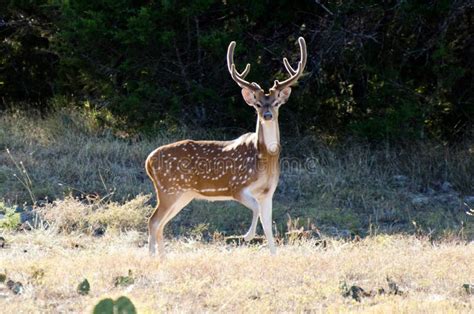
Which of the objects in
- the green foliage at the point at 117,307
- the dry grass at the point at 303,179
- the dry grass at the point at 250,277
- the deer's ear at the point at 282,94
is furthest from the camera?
the dry grass at the point at 303,179

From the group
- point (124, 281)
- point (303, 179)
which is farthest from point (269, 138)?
point (303, 179)

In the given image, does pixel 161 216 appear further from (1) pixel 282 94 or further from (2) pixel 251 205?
(1) pixel 282 94

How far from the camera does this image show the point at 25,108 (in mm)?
18578

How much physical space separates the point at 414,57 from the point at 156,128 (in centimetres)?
437

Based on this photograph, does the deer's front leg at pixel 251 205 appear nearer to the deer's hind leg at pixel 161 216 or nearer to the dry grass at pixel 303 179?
the deer's hind leg at pixel 161 216

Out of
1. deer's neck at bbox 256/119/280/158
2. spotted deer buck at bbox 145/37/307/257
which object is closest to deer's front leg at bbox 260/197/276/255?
spotted deer buck at bbox 145/37/307/257

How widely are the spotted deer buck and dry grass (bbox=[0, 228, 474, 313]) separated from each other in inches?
19.5

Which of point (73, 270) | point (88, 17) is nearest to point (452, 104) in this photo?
point (88, 17)

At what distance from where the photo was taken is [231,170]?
1017 centimetres

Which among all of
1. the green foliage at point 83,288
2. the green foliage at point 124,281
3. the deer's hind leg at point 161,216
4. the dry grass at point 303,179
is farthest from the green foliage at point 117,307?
the dry grass at point 303,179

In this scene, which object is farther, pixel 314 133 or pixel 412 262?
pixel 314 133

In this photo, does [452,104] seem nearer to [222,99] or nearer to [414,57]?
[414,57]

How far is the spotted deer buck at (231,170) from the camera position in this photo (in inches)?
396

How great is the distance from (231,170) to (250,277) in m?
2.12
